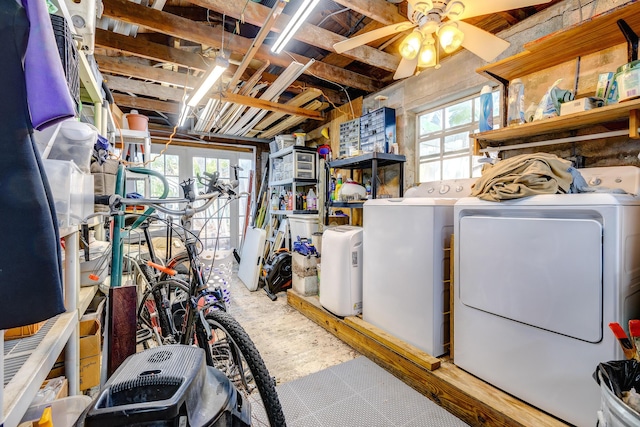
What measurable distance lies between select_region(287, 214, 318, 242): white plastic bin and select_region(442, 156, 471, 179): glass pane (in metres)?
1.94

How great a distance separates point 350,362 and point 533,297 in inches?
52.2

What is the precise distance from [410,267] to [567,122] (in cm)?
129

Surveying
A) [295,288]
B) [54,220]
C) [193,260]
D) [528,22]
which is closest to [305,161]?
[295,288]

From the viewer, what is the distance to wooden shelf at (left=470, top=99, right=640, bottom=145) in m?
1.53

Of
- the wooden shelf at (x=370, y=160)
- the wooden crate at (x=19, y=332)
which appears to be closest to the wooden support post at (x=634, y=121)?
the wooden shelf at (x=370, y=160)

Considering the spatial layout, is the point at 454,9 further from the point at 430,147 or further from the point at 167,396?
the point at 167,396

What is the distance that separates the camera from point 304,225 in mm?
4320

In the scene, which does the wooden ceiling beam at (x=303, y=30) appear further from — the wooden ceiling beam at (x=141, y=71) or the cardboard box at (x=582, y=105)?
the cardboard box at (x=582, y=105)

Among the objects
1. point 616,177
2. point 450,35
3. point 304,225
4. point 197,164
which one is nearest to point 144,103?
point 197,164

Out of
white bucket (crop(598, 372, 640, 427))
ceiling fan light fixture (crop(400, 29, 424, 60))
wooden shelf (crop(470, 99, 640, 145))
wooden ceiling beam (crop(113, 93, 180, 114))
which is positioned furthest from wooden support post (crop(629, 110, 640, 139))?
wooden ceiling beam (crop(113, 93, 180, 114))

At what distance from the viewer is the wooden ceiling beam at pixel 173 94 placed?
3562 mm

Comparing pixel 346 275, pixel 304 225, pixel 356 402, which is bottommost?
pixel 356 402

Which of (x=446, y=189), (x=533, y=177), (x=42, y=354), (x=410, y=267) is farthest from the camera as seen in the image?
(x=446, y=189)

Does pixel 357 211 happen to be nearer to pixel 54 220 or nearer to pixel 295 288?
pixel 295 288
